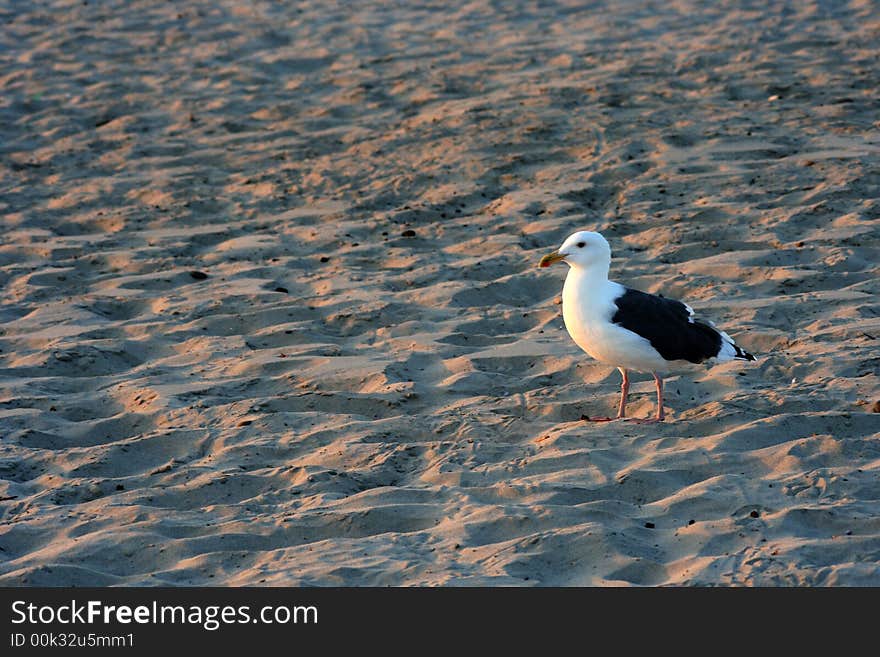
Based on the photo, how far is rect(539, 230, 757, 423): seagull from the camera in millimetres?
5699

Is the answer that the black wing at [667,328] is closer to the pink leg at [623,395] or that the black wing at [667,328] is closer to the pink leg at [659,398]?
the pink leg at [659,398]

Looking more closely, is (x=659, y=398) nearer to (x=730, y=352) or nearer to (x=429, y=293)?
(x=730, y=352)

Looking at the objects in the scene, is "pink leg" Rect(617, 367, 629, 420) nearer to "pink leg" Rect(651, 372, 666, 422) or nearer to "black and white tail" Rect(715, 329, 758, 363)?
"pink leg" Rect(651, 372, 666, 422)

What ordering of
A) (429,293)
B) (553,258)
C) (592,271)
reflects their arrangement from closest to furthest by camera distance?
1. (592,271)
2. (553,258)
3. (429,293)

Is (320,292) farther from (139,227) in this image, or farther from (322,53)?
(322,53)

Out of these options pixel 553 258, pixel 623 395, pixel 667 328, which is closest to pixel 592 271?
pixel 553 258

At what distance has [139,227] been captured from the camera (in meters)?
8.67

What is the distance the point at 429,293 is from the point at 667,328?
6.44ft

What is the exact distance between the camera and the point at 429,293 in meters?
7.34

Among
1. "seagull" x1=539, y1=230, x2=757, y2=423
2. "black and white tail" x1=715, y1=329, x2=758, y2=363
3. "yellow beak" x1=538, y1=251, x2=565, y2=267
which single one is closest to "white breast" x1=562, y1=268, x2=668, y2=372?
"seagull" x1=539, y1=230, x2=757, y2=423

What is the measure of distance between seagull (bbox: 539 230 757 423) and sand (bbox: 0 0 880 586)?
28cm

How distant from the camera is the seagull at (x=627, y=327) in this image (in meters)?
5.70

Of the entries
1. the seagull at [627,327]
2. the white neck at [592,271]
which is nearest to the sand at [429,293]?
the seagull at [627,327]

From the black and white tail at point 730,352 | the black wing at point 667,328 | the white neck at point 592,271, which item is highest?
the white neck at point 592,271
